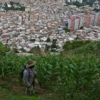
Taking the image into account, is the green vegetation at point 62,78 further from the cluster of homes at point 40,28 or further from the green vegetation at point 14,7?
the green vegetation at point 14,7

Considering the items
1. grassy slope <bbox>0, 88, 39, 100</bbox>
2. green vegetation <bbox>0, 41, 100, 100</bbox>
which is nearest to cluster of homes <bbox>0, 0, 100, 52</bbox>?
green vegetation <bbox>0, 41, 100, 100</bbox>

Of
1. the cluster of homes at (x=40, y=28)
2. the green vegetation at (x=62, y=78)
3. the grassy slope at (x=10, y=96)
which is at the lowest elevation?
the cluster of homes at (x=40, y=28)

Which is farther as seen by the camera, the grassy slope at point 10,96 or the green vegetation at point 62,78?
the grassy slope at point 10,96

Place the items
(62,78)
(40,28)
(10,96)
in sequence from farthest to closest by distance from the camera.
Answer: (40,28) < (62,78) < (10,96)

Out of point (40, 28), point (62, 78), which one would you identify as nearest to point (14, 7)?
point (40, 28)

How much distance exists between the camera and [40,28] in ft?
109

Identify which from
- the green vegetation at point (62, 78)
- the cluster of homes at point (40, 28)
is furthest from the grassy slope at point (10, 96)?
the cluster of homes at point (40, 28)

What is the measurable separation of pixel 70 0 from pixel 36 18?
79.6 feet

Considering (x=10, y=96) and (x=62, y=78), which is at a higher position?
(x=62, y=78)

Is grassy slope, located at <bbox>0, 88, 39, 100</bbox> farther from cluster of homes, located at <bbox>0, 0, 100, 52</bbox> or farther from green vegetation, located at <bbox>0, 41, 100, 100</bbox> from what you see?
cluster of homes, located at <bbox>0, 0, 100, 52</bbox>

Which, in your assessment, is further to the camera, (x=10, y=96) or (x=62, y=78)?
(x=62, y=78)

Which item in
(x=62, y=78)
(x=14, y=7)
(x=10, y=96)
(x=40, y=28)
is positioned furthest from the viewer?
(x=14, y=7)

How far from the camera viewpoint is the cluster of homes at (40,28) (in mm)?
25562

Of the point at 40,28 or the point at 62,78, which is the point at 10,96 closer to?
the point at 62,78
